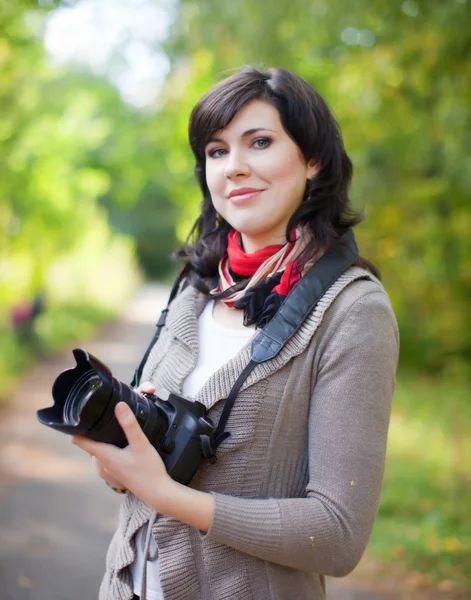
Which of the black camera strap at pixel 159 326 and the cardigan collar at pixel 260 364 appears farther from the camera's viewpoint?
the black camera strap at pixel 159 326

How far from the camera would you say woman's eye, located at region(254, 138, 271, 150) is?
1570 mm

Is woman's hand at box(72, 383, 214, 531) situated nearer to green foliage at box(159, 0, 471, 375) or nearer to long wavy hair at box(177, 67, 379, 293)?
long wavy hair at box(177, 67, 379, 293)

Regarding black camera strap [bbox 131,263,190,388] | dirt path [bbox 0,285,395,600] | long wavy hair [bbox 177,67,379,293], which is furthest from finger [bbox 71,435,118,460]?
dirt path [bbox 0,285,395,600]

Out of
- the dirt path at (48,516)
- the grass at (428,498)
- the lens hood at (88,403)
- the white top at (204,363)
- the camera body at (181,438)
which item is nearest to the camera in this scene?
the lens hood at (88,403)

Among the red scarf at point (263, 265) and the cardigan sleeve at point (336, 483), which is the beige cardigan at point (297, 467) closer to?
the cardigan sleeve at point (336, 483)

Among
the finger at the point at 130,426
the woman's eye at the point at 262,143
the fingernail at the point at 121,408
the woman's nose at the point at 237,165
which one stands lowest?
the finger at the point at 130,426

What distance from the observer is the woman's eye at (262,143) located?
1570 mm

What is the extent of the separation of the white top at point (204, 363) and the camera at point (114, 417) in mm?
Result: 135

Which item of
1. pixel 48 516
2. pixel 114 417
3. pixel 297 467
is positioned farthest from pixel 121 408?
pixel 48 516

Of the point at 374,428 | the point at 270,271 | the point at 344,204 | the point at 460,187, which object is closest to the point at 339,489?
the point at 374,428

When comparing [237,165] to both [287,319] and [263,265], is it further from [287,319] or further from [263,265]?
[287,319]

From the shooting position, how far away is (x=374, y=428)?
1.38m

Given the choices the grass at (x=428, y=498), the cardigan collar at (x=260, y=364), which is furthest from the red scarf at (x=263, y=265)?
the grass at (x=428, y=498)

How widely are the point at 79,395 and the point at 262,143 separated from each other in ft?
2.35
